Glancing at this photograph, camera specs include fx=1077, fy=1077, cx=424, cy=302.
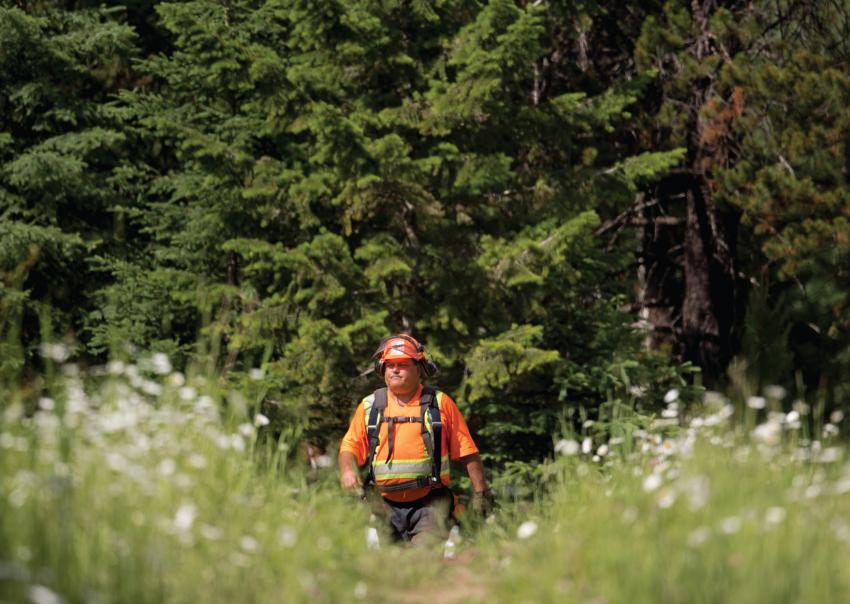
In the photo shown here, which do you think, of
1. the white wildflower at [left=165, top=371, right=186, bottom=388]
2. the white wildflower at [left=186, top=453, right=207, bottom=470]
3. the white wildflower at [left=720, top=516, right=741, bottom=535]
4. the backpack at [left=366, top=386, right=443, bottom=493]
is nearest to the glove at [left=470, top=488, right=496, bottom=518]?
the backpack at [left=366, top=386, right=443, bottom=493]

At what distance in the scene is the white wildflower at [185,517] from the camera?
3652 mm

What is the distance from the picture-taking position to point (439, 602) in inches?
171

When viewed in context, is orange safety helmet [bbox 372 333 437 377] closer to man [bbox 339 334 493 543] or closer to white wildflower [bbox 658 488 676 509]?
man [bbox 339 334 493 543]

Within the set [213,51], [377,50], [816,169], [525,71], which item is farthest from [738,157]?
[213,51]

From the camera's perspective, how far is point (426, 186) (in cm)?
1138

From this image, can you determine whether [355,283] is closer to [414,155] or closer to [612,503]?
[414,155]

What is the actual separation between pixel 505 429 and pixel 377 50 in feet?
13.4

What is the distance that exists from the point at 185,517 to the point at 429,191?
8.02 meters

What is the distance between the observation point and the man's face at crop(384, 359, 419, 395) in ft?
22.1

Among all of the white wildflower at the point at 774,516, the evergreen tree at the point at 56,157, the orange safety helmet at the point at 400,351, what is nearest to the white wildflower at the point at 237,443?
the orange safety helmet at the point at 400,351

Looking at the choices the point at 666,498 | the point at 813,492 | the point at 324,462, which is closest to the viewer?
the point at 666,498

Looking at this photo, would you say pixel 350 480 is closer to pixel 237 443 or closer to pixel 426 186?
pixel 237 443

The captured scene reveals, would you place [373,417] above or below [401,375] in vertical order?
below

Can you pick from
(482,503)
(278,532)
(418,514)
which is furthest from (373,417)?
(278,532)
